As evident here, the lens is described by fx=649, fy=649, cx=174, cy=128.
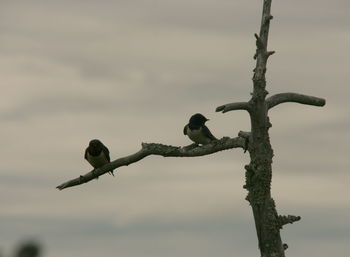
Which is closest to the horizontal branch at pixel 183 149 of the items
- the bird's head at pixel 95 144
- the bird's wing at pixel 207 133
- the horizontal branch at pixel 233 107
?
the horizontal branch at pixel 233 107

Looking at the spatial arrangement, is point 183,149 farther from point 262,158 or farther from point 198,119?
point 198,119

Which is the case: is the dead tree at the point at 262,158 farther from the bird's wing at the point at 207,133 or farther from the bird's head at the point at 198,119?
the bird's head at the point at 198,119

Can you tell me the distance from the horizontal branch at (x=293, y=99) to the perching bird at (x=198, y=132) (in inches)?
118

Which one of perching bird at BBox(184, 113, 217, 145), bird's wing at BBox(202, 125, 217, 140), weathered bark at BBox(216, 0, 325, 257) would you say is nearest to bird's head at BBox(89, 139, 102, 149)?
perching bird at BBox(184, 113, 217, 145)

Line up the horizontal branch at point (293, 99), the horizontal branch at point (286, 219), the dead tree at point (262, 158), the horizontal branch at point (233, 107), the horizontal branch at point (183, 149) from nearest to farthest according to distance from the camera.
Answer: the horizontal branch at point (233, 107) < the dead tree at point (262, 158) < the horizontal branch at point (286, 219) < the horizontal branch at point (293, 99) < the horizontal branch at point (183, 149)

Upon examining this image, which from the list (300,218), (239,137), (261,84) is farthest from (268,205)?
(261,84)

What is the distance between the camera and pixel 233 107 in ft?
40.4

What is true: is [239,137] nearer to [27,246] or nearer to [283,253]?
[283,253]

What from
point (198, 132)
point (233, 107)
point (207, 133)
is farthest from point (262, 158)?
point (198, 132)

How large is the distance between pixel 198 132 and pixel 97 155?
3.03 meters

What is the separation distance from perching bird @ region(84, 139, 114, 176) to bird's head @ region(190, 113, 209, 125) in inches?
99.0

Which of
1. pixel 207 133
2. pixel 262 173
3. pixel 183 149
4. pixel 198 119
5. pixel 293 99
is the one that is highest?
pixel 198 119

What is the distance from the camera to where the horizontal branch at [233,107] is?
12.1m

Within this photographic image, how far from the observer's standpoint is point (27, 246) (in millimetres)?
1507
